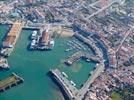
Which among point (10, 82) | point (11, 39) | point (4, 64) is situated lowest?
point (10, 82)

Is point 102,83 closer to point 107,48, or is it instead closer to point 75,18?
point 107,48

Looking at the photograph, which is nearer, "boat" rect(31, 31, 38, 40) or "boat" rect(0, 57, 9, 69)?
"boat" rect(0, 57, 9, 69)

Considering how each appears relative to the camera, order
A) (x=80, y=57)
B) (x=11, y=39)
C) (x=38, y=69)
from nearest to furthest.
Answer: (x=38, y=69) < (x=80, y=57) < (x=11, y=39)

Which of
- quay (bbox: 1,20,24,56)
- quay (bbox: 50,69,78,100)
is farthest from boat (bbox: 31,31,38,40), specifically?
quay (bbox: 50,69,78,100)

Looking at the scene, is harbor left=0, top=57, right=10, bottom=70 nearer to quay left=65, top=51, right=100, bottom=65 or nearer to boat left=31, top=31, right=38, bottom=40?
boat left=31, top=31, right=38, bottom=40

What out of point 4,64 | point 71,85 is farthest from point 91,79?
point 4,64

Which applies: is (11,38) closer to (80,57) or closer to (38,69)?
(38,69)

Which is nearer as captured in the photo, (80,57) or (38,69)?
(38,69)
